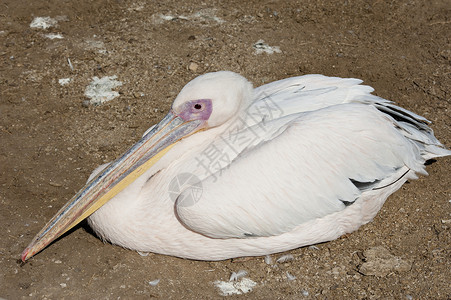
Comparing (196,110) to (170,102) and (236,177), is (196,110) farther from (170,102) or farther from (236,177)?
(170,102)

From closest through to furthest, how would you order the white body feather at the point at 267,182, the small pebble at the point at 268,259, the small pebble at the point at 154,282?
the white body feather at the point at 267,182
the small pebble at the point at 154,282
the small pebble at the point at 268,259

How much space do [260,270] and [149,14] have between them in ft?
12.0

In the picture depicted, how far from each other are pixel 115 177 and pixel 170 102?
1.73m

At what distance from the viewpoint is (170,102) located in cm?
539

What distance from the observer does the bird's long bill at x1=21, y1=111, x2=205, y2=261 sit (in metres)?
3.73

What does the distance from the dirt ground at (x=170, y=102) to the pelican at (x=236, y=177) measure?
190 mm

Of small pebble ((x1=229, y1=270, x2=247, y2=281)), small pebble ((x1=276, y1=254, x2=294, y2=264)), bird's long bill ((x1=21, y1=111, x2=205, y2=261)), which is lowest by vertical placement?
small pebble ((x1=229, y1=270, x2=247, y2=281))

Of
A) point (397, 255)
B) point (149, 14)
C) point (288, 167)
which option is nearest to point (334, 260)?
point (397, 255)

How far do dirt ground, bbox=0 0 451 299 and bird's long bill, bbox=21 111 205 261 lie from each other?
9.9 inches

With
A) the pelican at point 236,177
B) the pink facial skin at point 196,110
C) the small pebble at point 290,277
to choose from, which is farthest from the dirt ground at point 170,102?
the pink facial skin at point 196,110

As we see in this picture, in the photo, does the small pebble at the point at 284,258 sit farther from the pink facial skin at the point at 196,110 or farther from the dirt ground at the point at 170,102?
the pink facial skin at the point at 196,110

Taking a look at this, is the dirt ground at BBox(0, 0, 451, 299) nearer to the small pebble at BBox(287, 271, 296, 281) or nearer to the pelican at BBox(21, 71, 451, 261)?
the small pebble at BBox(287, 271, 296, 281)

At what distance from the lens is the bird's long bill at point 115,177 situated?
373cm

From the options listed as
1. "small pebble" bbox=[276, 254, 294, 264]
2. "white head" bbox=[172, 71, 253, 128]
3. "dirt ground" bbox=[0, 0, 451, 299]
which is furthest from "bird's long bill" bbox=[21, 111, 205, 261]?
"small pebble" bbox=[276, 254, 294, 264]
